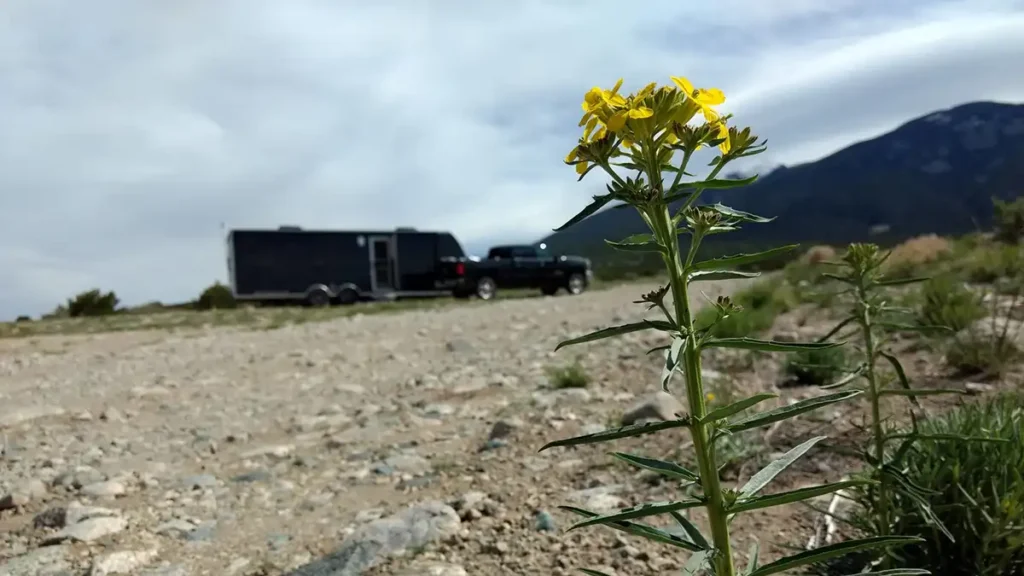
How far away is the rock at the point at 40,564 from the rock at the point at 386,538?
84 cm

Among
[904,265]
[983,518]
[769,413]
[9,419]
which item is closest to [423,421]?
[9,419]

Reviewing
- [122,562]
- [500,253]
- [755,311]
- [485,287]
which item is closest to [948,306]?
[755,311]

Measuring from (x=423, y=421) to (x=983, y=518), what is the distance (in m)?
3.19

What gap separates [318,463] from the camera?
383 centimetres

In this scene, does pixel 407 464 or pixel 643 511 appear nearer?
pixel 643 511

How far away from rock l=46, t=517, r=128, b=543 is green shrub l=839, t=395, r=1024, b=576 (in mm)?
2714

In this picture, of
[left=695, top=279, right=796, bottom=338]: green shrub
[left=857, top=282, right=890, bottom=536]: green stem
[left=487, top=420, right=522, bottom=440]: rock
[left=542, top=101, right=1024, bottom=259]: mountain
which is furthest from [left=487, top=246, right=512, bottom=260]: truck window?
[left=542, top=101, right=1024, bottom=259]: mountain

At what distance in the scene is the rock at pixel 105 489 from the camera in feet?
11.1

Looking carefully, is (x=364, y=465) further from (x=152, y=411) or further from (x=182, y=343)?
(x=182, y=343)

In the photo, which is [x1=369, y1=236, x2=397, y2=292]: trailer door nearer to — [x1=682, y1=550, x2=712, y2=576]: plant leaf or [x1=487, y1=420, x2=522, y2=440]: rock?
[x1=487, y1=420, x2=522, y2=440]: rock

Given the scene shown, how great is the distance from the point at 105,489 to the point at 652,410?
267 cm

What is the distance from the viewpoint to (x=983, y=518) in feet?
5.76

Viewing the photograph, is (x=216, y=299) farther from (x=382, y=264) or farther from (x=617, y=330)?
(x=617, y=330)

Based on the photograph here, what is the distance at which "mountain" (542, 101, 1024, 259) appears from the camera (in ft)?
252
